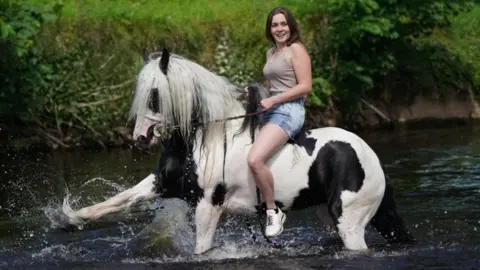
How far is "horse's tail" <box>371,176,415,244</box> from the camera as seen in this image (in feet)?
28.3

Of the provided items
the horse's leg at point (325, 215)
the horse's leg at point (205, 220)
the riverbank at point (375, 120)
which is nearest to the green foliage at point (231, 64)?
the riverbank at point (375, 120)

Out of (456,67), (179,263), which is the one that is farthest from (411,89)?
(179,263)

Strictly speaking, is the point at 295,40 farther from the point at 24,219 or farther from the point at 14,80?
the point at 14,80

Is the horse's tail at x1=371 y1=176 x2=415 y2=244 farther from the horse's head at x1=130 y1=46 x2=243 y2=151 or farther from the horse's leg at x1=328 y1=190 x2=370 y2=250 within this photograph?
the horse's head at x1=130 y1=46 x2=243 y2=151

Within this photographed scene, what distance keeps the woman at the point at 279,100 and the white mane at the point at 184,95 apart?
378 mm

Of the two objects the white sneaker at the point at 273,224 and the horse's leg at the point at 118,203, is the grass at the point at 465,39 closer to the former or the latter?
the white sneaker at the point at 273,224

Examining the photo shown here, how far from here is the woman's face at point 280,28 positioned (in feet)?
27.1

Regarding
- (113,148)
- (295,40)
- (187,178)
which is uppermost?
(295,40)

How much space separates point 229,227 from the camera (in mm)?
10188

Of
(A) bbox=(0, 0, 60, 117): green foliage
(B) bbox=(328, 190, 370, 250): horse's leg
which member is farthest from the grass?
(B) bbox=(328, 190, 370, 250): horse's leg

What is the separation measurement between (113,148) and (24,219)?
5.60m

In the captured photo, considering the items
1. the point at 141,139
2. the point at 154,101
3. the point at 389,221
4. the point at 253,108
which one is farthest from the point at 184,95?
the point at 389,221

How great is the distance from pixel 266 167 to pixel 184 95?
2.99 ft

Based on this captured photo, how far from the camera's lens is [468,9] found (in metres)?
18.4
